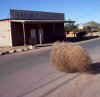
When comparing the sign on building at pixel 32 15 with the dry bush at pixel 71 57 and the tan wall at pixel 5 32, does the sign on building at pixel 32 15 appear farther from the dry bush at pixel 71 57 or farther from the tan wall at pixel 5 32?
the dry bush at pixel 71 57

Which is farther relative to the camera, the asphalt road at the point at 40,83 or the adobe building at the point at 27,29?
the adobe building at the point at 27,29

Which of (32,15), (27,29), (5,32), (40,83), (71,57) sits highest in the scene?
(32,15)

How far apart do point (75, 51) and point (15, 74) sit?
275 cm

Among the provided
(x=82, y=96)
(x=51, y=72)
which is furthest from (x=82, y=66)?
(x=82, y=96)

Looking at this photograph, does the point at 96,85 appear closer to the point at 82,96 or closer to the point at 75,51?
the point at 82,96

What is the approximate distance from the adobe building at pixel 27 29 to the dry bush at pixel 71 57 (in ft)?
66.2

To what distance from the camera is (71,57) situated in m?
11.0

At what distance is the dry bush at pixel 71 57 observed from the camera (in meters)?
10.9

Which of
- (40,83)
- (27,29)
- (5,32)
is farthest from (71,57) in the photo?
(27,29)

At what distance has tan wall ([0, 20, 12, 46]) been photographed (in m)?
33.2

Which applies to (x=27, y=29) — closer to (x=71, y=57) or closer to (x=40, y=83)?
(x=71, y=57)

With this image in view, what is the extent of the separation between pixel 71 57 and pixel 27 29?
25.9 meters

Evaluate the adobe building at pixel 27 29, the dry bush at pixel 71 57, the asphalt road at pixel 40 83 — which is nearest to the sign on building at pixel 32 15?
the adobe building at pixel 27 29

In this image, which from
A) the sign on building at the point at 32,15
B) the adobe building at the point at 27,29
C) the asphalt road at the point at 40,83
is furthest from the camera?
the sign on building at the point at 32,15
